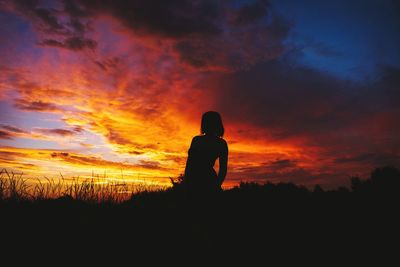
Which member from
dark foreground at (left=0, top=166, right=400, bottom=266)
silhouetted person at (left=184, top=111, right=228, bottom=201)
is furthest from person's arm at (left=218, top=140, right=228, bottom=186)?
dark foreground at (left=0, top=166, right=400, bottom=266)

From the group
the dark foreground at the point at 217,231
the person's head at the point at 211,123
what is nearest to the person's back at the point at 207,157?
the person's head at the point at 211,123

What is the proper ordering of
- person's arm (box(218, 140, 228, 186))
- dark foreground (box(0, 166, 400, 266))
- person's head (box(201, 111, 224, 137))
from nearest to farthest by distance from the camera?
1. dark foreground (box(0, 166, 400, 266))
2. person's head (box(201, 111, 224, 137))
3. person's arm (box(218, 140, 228, 186))

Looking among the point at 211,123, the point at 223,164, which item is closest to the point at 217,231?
the point at 223,164

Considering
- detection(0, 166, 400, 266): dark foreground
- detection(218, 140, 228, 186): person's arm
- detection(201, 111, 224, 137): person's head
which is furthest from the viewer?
detection(218, 140, 228, 186): person's arm

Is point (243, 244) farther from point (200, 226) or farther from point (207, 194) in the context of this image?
point (207, 194)

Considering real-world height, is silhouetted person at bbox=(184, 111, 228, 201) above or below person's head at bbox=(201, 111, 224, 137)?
below

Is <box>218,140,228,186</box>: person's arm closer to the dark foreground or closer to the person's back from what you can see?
the person's back

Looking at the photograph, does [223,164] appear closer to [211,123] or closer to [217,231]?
[211,123]

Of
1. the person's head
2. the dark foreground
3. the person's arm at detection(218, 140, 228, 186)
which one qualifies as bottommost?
the dark foreground

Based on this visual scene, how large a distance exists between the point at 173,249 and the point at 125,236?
0.95m

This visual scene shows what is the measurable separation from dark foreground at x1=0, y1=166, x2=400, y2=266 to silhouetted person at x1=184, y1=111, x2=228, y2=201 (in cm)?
32

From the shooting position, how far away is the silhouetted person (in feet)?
21.2

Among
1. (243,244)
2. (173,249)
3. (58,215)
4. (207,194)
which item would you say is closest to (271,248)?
(243,244)

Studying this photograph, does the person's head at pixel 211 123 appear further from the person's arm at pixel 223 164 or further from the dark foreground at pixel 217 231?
the dark foreground at pixel 217 231
